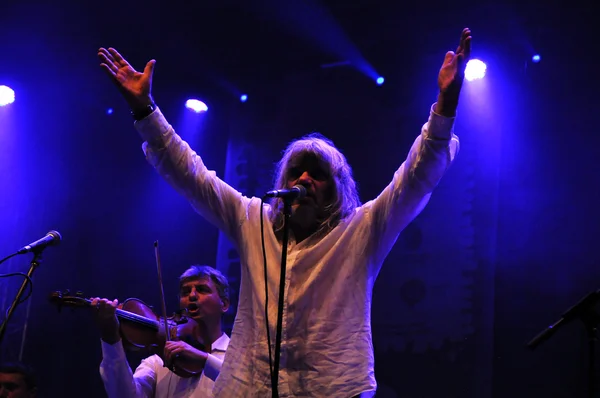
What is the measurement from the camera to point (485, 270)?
4820 mm

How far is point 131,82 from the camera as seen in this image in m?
2.22

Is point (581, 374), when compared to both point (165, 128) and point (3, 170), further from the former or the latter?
point (3, 170)

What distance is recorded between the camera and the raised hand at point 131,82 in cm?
217

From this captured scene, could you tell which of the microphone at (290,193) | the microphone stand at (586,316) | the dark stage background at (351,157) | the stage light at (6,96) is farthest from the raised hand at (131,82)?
the stage light at (6,96)

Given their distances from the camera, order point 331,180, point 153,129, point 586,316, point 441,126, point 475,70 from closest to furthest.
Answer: point 441,126 < point 153,129 < point 331,180 < point 586,316 < point 475,70

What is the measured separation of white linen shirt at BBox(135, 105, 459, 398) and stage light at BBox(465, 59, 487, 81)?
12.4ft

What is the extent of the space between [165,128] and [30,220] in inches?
206

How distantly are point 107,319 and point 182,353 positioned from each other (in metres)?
0.50

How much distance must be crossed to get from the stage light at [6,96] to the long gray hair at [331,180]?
5679 millimetres

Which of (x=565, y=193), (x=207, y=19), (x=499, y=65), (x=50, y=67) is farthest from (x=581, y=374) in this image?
(x=50, y=67)

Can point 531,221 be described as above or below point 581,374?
above

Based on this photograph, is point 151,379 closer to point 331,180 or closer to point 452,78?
point 331,180

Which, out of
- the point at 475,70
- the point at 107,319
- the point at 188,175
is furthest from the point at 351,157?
the point at 188,175

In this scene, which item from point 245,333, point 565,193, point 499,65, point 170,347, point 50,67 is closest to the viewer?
point 245,333
